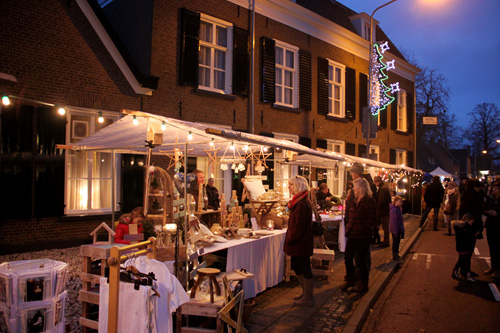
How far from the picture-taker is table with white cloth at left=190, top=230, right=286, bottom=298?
5.23 metres

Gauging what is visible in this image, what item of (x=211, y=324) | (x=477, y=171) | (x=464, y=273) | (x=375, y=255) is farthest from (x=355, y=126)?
(x=477, y=171)

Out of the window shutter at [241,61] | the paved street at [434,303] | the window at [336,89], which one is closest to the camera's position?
the paved street at [434,303]

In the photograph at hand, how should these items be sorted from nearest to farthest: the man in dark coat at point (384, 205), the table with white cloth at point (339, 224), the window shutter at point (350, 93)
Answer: the table with white cloth at point (339, 224), the man in dark coat at point (384, 205), the window shutter at point (350, 93)

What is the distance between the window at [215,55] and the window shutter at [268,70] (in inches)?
55.4

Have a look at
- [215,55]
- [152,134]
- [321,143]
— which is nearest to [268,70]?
[215,55]

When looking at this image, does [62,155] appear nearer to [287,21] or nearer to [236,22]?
[236,22]

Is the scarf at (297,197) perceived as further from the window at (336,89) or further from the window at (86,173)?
the window at (336,89)

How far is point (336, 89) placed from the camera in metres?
17.4

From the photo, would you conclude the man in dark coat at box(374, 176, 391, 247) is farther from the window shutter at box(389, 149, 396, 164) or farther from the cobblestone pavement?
the window shutter at box(389, 149, 396, 164)

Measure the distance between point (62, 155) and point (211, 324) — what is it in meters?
5.86

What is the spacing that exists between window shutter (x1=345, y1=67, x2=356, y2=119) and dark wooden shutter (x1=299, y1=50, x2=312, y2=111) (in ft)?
9.99

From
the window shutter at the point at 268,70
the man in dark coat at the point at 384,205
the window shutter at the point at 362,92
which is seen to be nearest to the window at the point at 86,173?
the window shutter at the point at 268,70

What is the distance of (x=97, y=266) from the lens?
4688 millimetres

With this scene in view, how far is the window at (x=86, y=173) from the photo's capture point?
28.8ft
